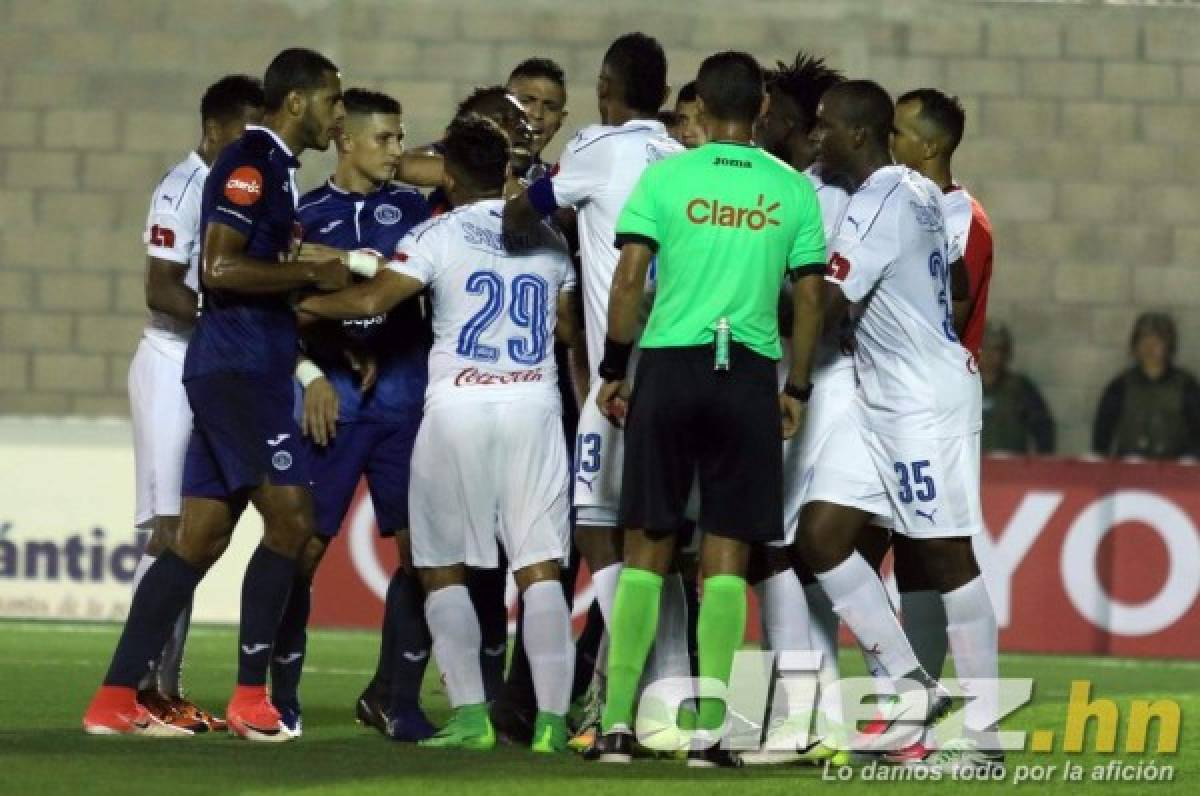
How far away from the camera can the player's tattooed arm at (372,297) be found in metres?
8.27

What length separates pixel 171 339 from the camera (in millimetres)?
9336

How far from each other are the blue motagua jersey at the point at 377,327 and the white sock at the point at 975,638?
200 centimetres

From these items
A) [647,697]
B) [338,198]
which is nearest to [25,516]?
[338,198]

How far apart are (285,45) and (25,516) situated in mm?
4224

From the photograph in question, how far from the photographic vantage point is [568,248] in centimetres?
855

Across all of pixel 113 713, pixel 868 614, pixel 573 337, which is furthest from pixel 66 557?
pixel 868 614

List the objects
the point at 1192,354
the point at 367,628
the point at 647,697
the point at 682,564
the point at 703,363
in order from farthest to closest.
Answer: the point at 1192,354
the point at 367,628
the point at 682,564
the point at 647,697
the point at 703,363

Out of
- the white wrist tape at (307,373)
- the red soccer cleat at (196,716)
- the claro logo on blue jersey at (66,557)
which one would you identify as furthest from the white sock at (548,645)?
the claro logo on blue jersey at (66,557)

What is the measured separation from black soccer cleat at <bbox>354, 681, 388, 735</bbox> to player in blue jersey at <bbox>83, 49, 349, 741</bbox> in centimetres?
57

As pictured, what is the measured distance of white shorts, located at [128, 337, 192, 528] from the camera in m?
9.19

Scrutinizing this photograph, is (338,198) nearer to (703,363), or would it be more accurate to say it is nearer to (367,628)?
(703,363)

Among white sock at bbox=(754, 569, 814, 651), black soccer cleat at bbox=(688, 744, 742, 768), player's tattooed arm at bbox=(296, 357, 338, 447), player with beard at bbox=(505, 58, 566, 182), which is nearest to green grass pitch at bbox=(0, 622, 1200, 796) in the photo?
black soccer cleat at bbox=(688, 744, 742, 768)

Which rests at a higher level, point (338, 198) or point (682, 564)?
point (338, 198)

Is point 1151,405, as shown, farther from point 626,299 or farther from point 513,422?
point 626,299
